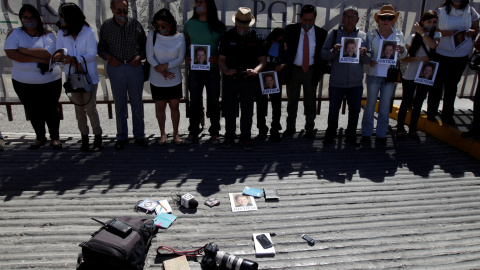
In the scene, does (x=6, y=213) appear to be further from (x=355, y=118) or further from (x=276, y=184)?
(x=355, y=118)

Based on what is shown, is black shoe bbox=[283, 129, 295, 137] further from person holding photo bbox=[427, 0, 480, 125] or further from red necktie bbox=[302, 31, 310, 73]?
person holding photo bbox=[427, 0, 480, 125]

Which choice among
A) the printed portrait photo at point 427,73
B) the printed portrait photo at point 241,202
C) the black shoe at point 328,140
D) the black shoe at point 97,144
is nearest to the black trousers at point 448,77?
the printed portrait photo at point 427,73

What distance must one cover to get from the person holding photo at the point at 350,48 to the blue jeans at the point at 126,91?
128 inches

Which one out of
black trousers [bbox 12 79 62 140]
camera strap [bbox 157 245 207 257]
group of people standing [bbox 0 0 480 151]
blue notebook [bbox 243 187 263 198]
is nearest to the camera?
camera strap [bbox 157 245 207 257]

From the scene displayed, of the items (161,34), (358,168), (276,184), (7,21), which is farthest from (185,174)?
(7,21)

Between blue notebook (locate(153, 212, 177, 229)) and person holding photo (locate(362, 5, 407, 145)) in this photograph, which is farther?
person holding photo (locate(362, 5, 407, 145))

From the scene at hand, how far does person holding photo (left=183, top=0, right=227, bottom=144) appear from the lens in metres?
6.04

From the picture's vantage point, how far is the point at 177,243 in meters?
4.21

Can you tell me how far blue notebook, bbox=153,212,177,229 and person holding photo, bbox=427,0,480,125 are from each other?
16.5 ft

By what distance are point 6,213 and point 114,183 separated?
4.29ft

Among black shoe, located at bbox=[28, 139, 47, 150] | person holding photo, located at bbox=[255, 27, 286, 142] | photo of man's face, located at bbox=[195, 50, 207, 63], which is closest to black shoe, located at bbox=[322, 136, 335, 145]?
person holding photo, located at bbox=[255, 27, 286, 142]

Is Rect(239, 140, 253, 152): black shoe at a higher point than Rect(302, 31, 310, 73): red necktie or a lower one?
lower

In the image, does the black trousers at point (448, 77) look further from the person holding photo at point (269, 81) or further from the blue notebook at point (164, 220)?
the blue notebook at point (164, 220)

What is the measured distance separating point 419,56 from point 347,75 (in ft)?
4.22
